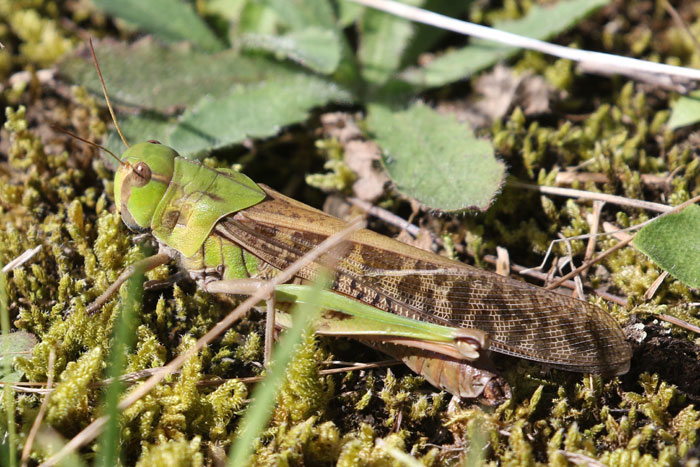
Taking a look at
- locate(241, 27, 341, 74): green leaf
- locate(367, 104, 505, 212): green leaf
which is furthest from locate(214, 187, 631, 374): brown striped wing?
locate(241, 27, 341, 74): green leaf

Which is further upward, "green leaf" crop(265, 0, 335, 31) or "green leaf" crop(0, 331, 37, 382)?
"green leaf" crop(265, 0, 335, 31)

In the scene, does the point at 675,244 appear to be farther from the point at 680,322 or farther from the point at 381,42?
the point at 381,42

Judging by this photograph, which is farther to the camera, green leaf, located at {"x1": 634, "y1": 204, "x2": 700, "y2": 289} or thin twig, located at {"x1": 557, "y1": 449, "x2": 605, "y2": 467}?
green leaf, located at {"x1": 634, "y1": 204, "x2": 700, "y2": 289}

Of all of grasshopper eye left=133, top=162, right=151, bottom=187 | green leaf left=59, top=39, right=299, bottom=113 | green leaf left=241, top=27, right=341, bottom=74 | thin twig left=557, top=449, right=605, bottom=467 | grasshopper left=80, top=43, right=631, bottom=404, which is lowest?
thin twig left=557, top=449, right=605, bottom=467

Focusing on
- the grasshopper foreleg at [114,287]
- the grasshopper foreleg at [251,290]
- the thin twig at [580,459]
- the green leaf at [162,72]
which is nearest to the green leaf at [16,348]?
the grasshopper foreleg at [114,287]

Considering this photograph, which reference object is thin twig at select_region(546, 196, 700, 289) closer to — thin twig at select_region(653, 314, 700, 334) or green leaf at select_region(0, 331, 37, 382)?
thin twig at select_region(653, 314, 700, 334)

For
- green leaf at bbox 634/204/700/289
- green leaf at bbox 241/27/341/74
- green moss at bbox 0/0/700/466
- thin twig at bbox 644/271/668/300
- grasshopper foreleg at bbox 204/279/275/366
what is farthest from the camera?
green leaf at bbox 241/27/341/74

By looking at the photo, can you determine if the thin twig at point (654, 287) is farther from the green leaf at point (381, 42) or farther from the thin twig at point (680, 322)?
the green leaf at point (381, 42)

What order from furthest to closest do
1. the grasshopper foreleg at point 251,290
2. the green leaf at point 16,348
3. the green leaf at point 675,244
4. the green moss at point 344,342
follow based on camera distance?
the green leaf at point 675,244 → the grasshopper foreleg at point 251,290 → the green leaf at point 16,348 → the green moss at point 344,342
